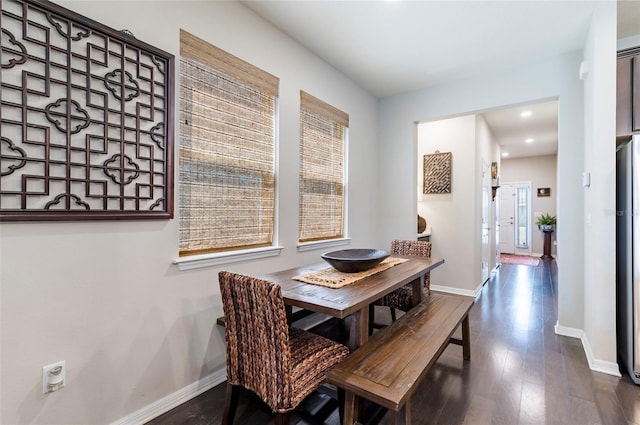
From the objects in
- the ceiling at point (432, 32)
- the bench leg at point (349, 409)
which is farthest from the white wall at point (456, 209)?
the bench leg at point (349, 409)

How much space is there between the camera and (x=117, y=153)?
1628 mm

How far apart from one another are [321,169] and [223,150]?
1.23 meters

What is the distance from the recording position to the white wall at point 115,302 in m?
1.34

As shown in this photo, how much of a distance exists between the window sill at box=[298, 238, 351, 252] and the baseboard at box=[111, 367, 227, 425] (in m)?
1.20

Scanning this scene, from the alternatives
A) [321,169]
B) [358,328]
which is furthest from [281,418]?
[321,169]

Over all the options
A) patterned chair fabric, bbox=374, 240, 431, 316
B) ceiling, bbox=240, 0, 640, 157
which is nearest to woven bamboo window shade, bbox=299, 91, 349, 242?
ceiling, bbox=240, 0, 640, 157

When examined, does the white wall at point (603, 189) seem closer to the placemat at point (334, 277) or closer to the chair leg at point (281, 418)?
the placemat at point (334, 277)

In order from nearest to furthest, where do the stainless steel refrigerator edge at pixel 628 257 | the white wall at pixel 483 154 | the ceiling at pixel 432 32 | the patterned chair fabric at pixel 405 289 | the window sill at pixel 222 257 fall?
1. the window sill at pixel 222 257
2. the stainless steel refrigerator edge at pixel 628 257
3. the ceiling at pixel 432 32
4. the patterned chair fabric at pixel 405 289
5. the white wall at pixel 483 154

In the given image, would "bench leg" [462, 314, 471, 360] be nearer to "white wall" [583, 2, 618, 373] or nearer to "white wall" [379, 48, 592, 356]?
"white wall" [583, 2, 618, 373]

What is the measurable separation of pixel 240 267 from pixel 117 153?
1111 mm

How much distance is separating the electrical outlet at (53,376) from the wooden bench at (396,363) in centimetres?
128

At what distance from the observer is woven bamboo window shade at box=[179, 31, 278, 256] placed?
6.54ft

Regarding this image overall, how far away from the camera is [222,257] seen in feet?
7.04

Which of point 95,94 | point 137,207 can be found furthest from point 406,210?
point 95,94
